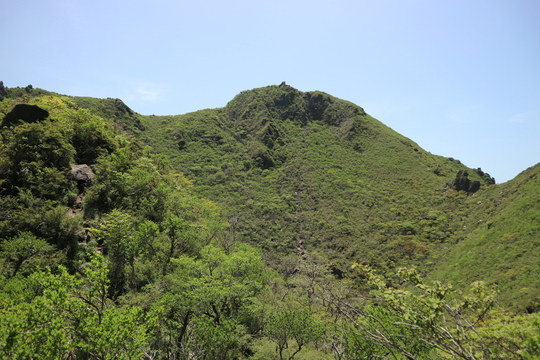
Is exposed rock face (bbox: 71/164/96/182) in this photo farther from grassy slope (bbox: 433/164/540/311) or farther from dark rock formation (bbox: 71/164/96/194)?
grassy slope (bbox: 433/164/540/311)

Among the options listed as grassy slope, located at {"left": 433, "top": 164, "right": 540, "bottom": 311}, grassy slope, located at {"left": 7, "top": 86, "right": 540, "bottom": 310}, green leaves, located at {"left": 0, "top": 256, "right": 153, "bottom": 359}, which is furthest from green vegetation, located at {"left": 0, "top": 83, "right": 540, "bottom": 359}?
grassy slope, located at {"left": 7, "top": 86, "right": 540, "bottom": 310}

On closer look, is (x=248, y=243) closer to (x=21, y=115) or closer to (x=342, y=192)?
(x=342, y=192)

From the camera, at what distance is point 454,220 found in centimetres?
5947

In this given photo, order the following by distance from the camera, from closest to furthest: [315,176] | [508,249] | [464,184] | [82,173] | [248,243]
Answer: [82,173], [508,249], [248,243], [464,184], [315,176]

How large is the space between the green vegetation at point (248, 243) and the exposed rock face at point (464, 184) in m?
0.52

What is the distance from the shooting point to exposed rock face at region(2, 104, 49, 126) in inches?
1226

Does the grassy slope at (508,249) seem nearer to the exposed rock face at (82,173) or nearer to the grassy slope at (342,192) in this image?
the grassy slope at (342,192)

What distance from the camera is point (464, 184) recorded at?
69562 mm

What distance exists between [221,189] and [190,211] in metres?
38.2

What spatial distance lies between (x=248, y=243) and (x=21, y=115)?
3873cm

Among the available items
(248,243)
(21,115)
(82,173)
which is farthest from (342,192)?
(21,115)

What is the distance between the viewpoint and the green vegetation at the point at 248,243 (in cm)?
854

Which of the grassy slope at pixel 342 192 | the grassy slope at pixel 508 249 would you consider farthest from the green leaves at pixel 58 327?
the grassy slope at pixel 342 192

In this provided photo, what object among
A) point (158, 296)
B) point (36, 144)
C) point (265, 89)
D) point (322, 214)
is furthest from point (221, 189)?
point (265, 89)
